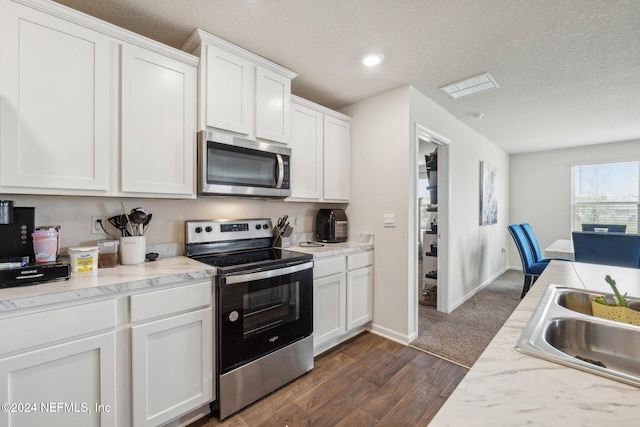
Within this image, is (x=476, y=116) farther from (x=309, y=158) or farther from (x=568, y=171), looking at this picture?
(x=568, y=171)

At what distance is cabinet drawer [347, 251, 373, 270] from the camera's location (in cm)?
257

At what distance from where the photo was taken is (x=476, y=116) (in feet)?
11.2

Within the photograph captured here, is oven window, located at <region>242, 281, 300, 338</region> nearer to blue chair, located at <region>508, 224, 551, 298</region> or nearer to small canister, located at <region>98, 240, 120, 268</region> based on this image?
small canister, located at <region>98, 240, 120, 268</region>

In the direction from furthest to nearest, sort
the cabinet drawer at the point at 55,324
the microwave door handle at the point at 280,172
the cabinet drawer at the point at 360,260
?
the cabinet drawer at the point at 360,260, the microwave door handle at the point at 280,172, the cabinet drawer at the point at 55,324

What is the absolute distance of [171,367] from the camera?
1513 mm

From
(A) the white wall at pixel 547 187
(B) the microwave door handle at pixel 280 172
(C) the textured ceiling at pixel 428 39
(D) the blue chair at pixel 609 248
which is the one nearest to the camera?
(C) the textured ceiling at pixel 428 39

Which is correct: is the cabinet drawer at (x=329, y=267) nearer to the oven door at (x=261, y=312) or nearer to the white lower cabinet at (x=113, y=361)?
the oven door at (x=261, y=312)

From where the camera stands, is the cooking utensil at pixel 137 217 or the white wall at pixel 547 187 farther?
the white wall at pixel 547 187

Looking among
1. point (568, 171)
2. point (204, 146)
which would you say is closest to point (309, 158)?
point (204, 146)

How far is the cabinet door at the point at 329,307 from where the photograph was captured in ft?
7.47

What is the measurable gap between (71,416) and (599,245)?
4.42 meters

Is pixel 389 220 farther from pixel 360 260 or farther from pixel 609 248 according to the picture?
pixel 609 248

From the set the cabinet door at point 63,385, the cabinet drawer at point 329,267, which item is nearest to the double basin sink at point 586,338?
the cabinet drawer at point 329,267

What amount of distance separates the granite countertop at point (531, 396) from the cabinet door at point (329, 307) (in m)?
1.59
